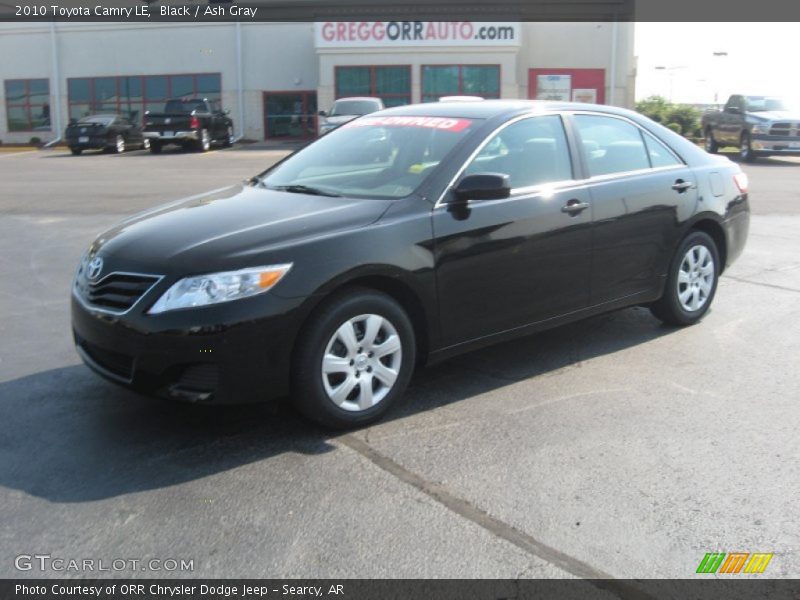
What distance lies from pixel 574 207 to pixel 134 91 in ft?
116

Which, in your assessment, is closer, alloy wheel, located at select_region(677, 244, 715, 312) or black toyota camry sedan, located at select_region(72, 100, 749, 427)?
black toyota camry sedan, located at select_region(72, 100, 749, 427)

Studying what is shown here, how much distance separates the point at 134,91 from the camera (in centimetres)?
3703

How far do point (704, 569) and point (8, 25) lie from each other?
41249 mm

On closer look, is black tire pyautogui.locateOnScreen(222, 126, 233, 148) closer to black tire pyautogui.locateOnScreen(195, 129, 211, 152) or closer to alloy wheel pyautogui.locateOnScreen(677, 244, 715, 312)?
black tire pyautogui.locateOnScreen(195, 129, 211, 152)

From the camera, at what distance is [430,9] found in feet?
113

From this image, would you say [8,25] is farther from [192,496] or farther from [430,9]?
[192,496]

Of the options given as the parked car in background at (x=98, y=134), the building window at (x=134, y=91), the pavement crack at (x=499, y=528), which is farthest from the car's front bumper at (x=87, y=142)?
the pavement crack at (x=499, y=528)

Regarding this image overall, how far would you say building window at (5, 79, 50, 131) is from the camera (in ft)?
124

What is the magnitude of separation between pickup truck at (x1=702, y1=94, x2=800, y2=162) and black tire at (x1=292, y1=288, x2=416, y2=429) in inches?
844

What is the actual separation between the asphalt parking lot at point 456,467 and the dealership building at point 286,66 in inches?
1165

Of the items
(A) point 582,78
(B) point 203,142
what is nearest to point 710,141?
(A) point 582,78

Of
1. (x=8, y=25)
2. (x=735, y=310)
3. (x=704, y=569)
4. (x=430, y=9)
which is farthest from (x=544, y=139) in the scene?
(x=8, y=25)

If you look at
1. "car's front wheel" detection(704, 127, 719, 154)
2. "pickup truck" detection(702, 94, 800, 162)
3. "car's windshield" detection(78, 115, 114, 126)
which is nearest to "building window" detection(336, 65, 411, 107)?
"car's windshield" detection(78, 115, 114, 126)

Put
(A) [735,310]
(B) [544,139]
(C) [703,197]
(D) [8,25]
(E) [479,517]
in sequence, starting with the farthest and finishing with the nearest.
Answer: (D) [8,25] < (A) [735,310] < (C) [703,197] < (B) [544,139] < (E) [479,517]
